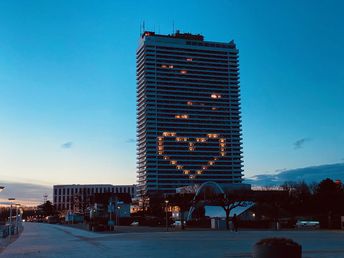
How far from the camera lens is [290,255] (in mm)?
14180

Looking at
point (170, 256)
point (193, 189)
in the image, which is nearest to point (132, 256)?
point (170, 256)

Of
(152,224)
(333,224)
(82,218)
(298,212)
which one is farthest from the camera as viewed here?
(82,218)

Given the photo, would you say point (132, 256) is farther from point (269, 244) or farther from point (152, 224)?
point (152, 224)

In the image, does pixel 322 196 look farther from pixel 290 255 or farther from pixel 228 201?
pixel 290 255

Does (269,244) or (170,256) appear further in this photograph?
(170,256)

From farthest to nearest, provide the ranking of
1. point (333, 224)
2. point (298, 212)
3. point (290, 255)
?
point (298, 212), point (333, 224), point (290, 255)

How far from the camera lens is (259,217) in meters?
88.7

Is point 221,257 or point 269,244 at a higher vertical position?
point 269,244

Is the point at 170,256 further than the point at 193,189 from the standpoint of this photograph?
No

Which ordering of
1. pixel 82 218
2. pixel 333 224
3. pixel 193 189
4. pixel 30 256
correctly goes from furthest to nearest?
pixel 193 189
pixel 82 218
pixel 333 224
pixel 30 256

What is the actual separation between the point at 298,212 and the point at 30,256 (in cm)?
7874

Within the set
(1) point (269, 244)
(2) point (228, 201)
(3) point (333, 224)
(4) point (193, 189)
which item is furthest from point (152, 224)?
(4) point (193, 189)

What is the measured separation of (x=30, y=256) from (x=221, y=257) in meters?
9.79

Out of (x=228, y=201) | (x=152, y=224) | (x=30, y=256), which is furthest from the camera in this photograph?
(x=152, y=224)
